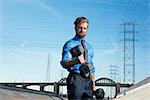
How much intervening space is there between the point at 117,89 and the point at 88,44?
373ft

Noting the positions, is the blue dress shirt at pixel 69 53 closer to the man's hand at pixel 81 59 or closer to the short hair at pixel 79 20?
the man's hand at pixel 81 59

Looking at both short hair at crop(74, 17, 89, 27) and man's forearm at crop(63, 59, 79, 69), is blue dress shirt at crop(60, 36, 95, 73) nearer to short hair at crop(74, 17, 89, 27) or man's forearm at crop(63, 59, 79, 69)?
man's forearm at crop(63, 59, 79, 69)

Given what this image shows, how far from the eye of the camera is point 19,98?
1947cm

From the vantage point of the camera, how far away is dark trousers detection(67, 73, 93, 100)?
15.2ft

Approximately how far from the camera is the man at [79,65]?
183 inches

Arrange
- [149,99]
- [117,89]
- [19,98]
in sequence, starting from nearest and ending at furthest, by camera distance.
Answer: [19,98]
[149,99]
[117,89]

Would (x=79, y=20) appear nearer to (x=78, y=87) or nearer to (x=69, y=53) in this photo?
(x=69, y=53)

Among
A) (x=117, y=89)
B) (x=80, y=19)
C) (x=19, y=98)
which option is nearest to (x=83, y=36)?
(x=80, y=19)

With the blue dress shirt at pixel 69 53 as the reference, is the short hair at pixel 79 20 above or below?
above

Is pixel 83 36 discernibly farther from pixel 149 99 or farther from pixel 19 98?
pixel 149 99

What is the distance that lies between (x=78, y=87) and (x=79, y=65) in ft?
1.01

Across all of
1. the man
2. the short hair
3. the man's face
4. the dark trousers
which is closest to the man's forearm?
the man

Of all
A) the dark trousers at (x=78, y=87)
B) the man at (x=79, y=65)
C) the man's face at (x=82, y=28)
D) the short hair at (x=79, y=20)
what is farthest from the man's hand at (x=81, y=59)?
the short hair at (x=79, y=20)

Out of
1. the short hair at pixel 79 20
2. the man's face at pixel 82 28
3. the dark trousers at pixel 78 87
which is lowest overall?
the dark trousers at pixel 78 87
